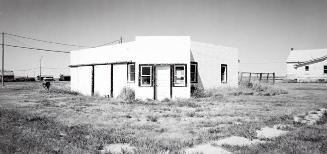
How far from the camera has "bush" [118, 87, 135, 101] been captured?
19127 mm

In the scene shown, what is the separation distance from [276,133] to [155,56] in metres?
11.3

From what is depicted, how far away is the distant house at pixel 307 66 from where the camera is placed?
48.3 meters

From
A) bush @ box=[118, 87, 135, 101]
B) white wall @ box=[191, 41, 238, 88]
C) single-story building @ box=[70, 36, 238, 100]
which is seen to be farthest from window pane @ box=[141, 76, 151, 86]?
white wall @ box=[191, 41, 238, 88]

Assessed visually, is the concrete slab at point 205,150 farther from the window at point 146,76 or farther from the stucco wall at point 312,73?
the stucco wall at point 312,73

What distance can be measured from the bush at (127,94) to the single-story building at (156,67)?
39 cm

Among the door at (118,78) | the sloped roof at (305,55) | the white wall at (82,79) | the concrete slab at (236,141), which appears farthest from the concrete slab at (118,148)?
the sloped roof at (305,55)

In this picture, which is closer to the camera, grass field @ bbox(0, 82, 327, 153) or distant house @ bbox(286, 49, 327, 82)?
grass field @ bbox(0, 82, 327, 153)

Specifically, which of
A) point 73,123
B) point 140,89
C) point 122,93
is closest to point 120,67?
point 122,93

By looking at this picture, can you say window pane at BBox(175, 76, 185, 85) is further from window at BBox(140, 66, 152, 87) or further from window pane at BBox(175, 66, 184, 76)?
window at BBox(140, 66, 152, 87)

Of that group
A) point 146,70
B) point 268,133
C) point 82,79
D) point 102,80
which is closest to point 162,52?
point 146,70

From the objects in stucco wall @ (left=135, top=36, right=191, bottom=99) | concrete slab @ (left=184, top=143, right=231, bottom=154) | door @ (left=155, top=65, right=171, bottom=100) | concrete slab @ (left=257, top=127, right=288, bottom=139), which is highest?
Result: stucco wall @ (left=135, top=36, right=191, bottom=99)

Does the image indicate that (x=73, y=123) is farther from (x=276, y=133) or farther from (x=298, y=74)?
(x=298, y=74)

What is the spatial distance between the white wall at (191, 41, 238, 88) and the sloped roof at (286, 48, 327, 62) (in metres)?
36.4

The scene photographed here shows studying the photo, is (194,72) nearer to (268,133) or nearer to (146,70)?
(146,70)
